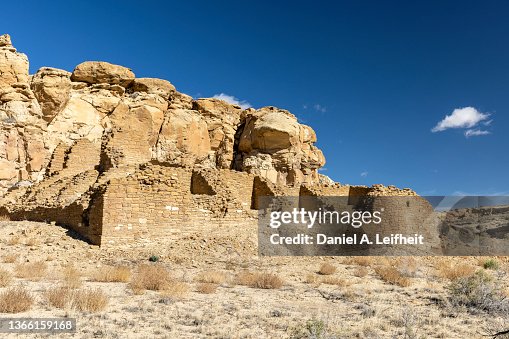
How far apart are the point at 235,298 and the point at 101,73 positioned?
3077cm

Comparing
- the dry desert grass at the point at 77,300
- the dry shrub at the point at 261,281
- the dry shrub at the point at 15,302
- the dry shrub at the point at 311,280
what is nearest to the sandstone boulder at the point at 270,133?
the dry shrub at the point at 311,280

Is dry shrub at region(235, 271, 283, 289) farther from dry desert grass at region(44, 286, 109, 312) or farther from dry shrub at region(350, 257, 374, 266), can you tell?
dry shrub at region(350, 257, 374, 266)

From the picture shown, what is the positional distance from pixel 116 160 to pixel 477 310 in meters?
14.3

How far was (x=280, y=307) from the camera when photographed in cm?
704

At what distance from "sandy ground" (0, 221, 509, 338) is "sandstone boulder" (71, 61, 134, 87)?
22.7 metres

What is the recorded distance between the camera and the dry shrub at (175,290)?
730 cm

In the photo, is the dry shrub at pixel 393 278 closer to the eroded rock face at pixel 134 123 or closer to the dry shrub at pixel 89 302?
the dry shrub at pixel 89 302

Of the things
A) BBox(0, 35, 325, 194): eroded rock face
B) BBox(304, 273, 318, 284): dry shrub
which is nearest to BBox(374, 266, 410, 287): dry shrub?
BBox(304, 273, 318, 284): dry shrub

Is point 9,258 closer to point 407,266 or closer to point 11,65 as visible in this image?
point 407,266

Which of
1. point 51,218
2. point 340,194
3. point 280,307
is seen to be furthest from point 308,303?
point 340,194

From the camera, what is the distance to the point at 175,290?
761 centimetres

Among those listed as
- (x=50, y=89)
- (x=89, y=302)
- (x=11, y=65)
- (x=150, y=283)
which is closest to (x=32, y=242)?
(x=150, y=283)

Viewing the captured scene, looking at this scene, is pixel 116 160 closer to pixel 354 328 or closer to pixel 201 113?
pixel 354 328

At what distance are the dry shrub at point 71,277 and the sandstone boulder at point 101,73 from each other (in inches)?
1077
